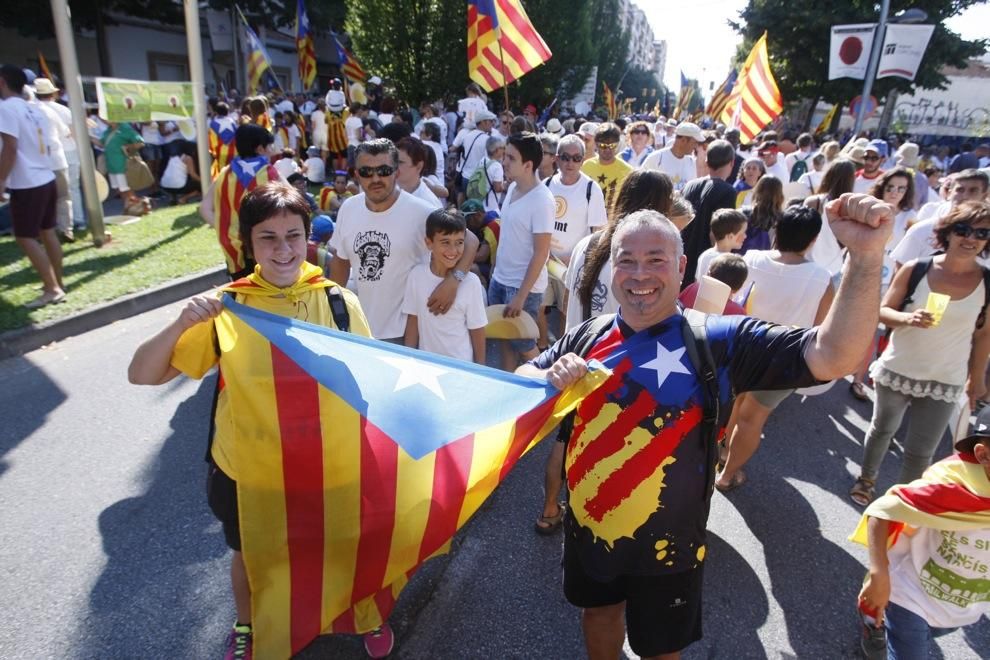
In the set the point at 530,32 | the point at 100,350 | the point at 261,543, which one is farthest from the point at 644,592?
the point at 530,32

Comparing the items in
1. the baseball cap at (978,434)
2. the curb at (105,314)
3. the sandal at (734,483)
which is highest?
the baseball cap at (978,434)

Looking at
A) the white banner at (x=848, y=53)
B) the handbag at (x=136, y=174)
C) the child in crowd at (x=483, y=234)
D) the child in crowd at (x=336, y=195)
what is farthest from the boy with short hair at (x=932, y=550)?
the white banner at (x=848, y=53)

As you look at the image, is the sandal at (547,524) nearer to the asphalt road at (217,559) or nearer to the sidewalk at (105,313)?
the asphalt road at (217,559)

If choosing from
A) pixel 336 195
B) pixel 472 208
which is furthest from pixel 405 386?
pixel 336 195

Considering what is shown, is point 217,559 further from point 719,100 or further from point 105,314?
point 719,100

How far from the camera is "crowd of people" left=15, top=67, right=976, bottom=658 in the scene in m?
1.89

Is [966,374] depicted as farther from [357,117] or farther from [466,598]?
[357,117]

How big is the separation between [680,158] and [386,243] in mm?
4935

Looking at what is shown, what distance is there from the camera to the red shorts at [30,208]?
5652 mm

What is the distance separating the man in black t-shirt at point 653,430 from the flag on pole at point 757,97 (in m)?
8.97

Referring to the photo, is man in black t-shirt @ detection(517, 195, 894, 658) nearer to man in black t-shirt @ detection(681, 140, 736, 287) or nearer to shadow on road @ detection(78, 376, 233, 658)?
shadow on road @ detection(78, 376, 233, 658)

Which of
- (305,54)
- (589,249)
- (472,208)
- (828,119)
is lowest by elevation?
(472,208)

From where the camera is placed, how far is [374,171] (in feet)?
11.0

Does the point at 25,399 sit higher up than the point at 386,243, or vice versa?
the point at 386,243
